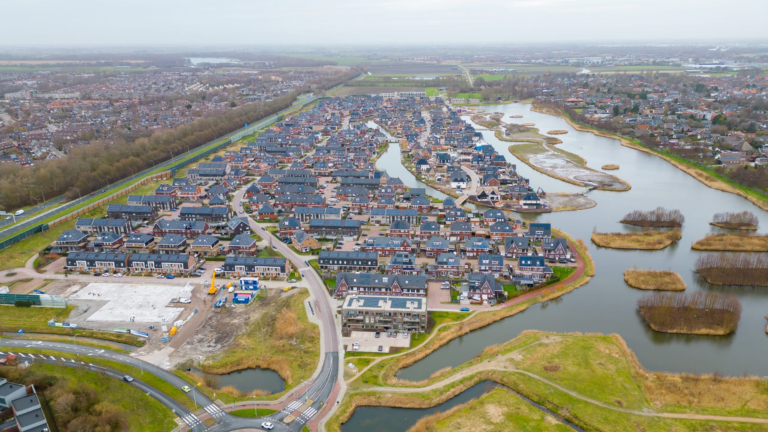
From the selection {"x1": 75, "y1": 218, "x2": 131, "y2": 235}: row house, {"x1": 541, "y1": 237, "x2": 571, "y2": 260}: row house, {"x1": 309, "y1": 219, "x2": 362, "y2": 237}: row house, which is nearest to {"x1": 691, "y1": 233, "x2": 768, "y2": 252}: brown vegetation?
{"x1": 541, "y1": 237, "x2": 571, "y2": 260}: row house

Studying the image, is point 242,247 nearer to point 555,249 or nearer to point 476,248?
point 476,248

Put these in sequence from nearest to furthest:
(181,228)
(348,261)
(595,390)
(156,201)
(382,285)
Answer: (595,390), (382,285), (348,261), (181,228), (156,201)

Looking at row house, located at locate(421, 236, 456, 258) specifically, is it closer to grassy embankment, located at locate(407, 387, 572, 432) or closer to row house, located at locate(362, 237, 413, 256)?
row house, located at locate(362, 237, 413, 256)

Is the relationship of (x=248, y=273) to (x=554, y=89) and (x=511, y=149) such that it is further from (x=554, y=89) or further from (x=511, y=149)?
(x=554, y=89)

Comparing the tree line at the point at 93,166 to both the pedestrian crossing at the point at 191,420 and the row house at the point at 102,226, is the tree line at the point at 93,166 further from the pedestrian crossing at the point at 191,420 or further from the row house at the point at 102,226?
the pedestrian crossing at the point at 191,420

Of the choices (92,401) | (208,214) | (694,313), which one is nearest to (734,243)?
(694,313)

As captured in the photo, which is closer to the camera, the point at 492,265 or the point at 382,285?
the point at 382,285

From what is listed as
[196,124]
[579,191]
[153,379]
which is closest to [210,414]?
[153,379]
